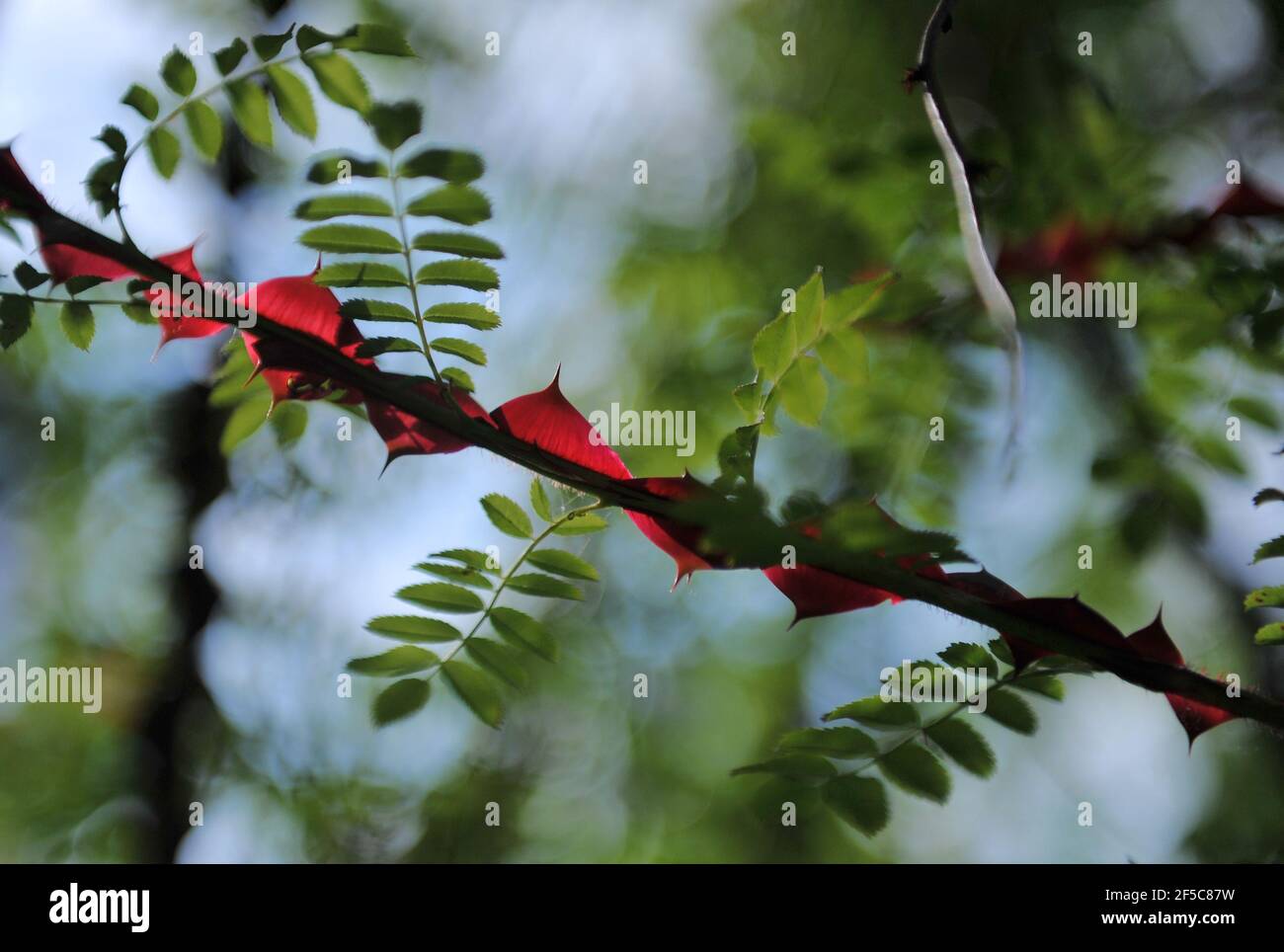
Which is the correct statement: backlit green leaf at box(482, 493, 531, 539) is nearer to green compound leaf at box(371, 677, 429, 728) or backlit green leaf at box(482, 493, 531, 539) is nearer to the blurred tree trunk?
green compound leaf at box(371, 677, 429, 728)

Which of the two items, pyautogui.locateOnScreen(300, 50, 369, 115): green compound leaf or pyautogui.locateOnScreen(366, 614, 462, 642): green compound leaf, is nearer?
pyautogui.locateOnScreen(300, 50, 369, 115): green compound leaf

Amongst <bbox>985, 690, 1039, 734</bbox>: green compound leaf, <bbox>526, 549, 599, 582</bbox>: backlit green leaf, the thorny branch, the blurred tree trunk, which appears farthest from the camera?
the blurred tree trunk

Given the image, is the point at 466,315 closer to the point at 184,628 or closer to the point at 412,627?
the point at 412,627

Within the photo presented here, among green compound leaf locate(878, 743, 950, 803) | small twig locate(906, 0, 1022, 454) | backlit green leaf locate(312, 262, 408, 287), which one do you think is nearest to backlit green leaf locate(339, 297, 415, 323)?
backlit green leaf locate(312, 262, 408, 287)

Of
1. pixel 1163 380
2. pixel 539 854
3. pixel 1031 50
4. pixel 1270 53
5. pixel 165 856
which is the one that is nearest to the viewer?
pixel 1163 380

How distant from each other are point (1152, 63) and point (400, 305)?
9.21 ft

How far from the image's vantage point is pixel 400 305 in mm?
842

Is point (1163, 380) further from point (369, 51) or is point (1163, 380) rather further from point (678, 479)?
point (369, 51)

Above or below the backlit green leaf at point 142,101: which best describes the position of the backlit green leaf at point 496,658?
below

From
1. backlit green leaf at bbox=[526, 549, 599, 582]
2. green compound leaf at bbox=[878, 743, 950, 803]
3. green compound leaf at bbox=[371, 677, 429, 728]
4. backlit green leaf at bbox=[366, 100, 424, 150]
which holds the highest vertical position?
backlit green leaf at bbox=[366, 100, 424, 150]

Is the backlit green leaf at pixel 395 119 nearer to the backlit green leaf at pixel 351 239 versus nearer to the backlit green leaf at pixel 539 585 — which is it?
the backlit green leaf at pixel 351 239

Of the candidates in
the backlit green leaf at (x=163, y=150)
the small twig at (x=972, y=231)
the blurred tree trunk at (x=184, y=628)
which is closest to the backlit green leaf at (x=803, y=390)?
the small twig at (x=972, y=231)

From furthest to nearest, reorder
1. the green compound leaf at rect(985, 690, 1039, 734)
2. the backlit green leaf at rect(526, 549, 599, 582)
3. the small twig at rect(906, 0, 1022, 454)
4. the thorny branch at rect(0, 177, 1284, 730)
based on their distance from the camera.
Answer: the backlit green leaf at rect(526, 549, 599, 582) < the green compound leaf at rect(985, 690, 1039, 734) < the small twig at rect(906, 0, 1022, 454) < the thorny branch at rect(0, 177, 1284, 730)
